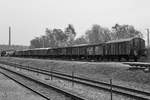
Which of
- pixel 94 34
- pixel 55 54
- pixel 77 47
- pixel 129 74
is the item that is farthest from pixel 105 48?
pixel 94 34

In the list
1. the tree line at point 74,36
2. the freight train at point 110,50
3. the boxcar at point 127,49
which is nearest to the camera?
the boxcar at point 127,49

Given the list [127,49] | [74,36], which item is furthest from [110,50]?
[74,36]

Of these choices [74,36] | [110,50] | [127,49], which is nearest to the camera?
[127,49]

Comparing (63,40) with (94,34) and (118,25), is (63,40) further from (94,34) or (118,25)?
(118,25)

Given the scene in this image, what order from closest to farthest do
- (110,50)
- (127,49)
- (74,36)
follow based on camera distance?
(127,49)
(110,50)
(74,36)

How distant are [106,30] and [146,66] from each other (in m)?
111

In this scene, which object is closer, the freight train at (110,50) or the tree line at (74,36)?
the freight train at (110,50)

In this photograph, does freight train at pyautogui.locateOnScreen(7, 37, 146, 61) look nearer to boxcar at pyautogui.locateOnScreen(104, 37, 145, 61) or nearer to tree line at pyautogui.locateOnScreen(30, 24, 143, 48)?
boxcar at pyautogui.locateOnScreen(104, 37, 145, 61)

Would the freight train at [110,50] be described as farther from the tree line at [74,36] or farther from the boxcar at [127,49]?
the tree line at [74,36]

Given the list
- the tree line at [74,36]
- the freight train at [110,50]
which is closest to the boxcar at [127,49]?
the freight train at [110,50]

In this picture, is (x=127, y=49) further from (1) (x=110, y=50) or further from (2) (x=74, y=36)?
(2) (x=74, y=36)

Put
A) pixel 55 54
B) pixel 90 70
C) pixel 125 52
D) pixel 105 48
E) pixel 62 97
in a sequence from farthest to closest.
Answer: pixel 55 54
pixel 105 48
pixel 125 52
pixel 90 70
pixel 62 97

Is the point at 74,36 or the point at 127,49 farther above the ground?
the point at 74,36

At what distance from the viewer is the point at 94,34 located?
12700 centimetres
